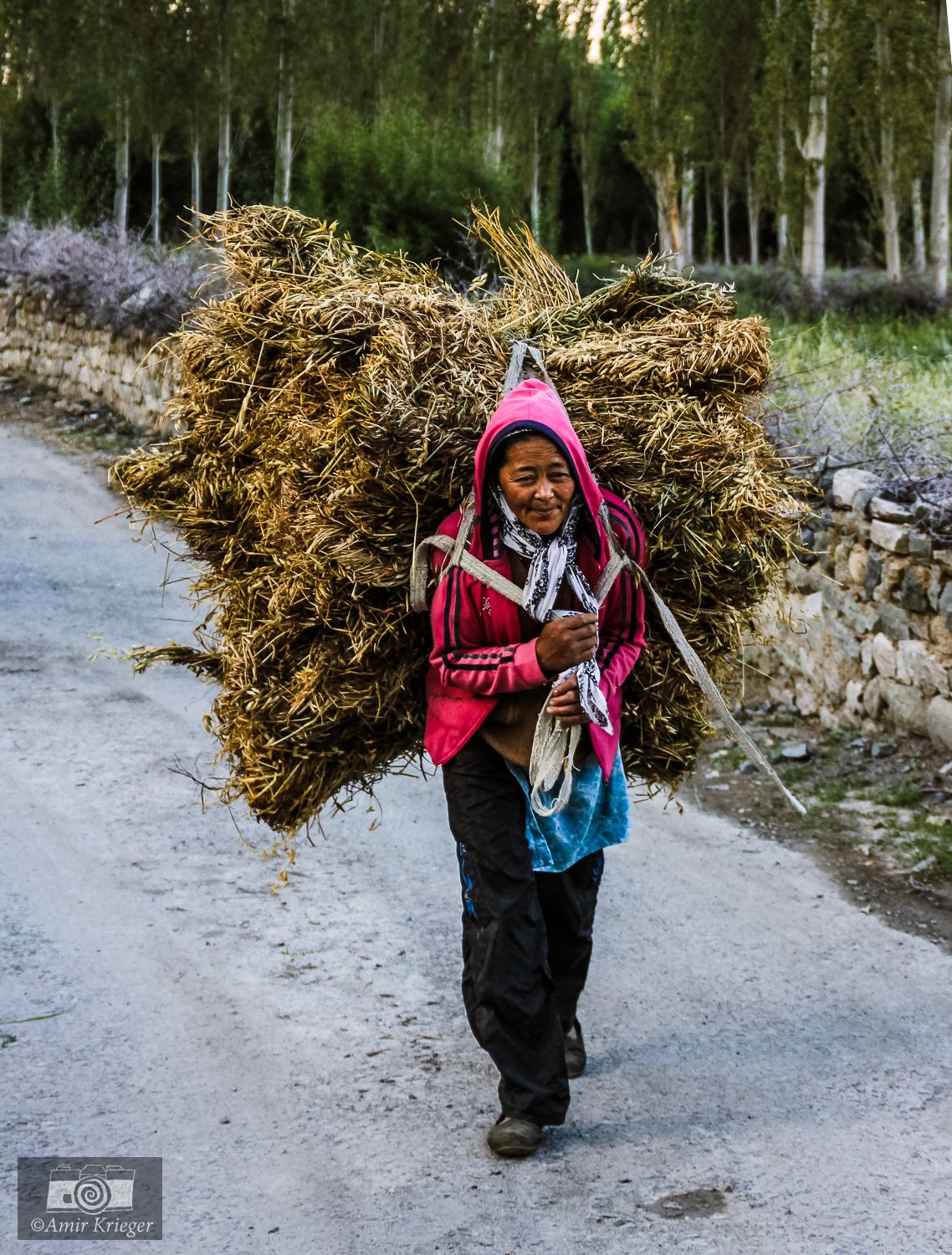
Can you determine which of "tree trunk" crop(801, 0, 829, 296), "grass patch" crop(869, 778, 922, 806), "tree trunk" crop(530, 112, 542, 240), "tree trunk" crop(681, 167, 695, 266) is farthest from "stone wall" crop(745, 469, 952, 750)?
"tree trunk" crop(530, 112, 542, 240)

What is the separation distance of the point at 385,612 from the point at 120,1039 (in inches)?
55.1

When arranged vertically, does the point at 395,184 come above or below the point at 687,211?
below

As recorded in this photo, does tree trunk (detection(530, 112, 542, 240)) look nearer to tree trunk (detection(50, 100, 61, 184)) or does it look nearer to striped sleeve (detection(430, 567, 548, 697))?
tree trunk (detection(50, 100, 61, 184))

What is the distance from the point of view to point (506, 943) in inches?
116

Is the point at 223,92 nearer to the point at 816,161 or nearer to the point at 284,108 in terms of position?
the point at 284,108

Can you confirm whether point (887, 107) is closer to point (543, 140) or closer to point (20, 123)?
point (543, 140)

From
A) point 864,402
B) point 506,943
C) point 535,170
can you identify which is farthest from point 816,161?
point 506,943

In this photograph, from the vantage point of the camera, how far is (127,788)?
5.29m

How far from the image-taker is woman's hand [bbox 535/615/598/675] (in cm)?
279

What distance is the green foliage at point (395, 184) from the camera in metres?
16.2

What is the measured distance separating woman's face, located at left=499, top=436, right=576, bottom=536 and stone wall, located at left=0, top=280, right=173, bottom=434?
8.87 m

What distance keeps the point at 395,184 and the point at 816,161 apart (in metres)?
7.01

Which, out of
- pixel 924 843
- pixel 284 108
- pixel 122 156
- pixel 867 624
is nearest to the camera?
pixel 924 843

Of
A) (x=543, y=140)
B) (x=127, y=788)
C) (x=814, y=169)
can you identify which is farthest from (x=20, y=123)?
(x=127, y=788)
